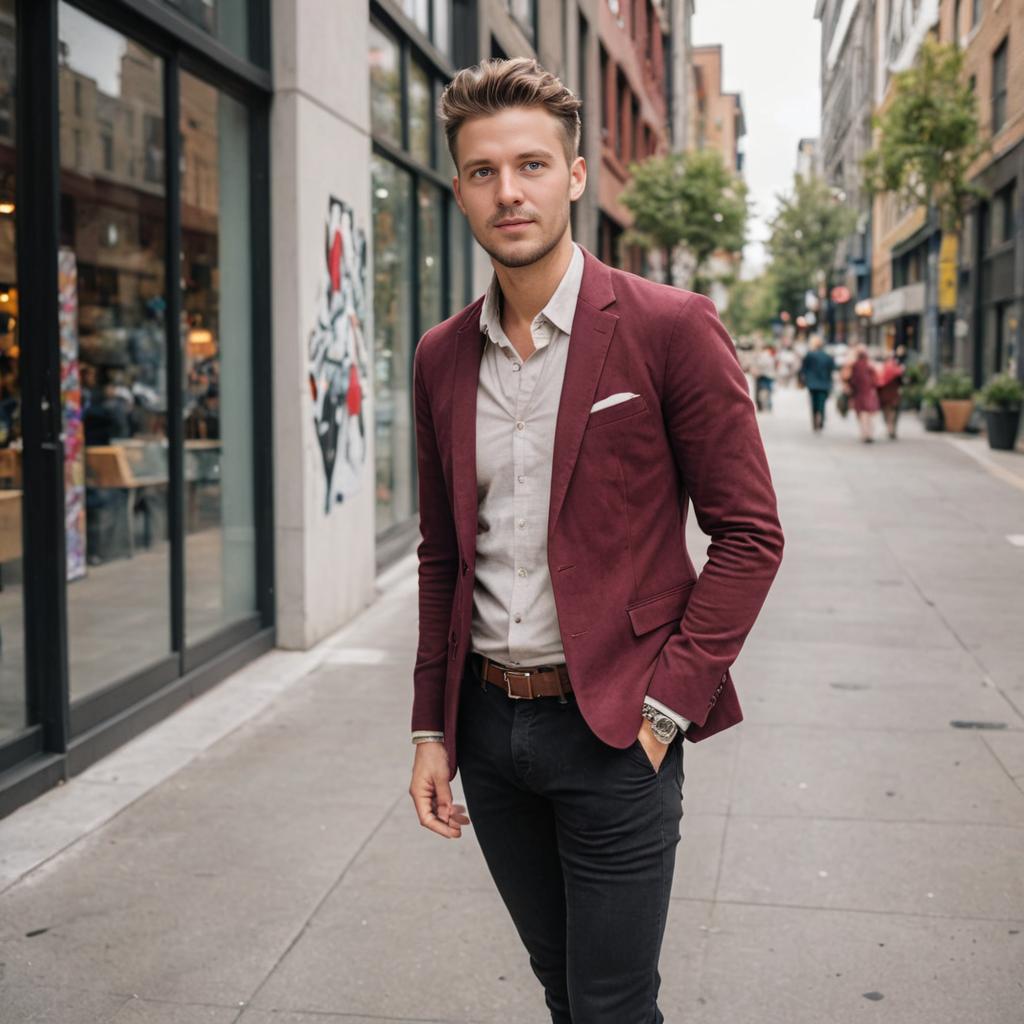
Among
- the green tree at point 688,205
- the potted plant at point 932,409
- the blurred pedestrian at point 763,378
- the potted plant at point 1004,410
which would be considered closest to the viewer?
the potted plant at point 1004,410

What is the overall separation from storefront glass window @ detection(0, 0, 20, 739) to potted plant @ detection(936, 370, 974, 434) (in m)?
22.1

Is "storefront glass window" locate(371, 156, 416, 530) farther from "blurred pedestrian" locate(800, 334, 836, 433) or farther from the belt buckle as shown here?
"blurred pedestrian" locate(800, 334, 836, 433)

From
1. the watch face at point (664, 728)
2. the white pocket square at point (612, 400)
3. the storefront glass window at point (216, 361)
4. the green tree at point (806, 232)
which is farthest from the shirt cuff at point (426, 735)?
the green tree at point (806, 232)

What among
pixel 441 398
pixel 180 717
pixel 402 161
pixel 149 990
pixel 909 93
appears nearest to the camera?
pixel 441 398

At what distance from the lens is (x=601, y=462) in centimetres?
229

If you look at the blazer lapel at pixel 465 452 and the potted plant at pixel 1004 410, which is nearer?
Answer: the blazer lapel at pixel 465 452

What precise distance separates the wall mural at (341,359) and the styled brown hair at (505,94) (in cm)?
562

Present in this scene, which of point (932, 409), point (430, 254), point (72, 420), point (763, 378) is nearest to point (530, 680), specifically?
point (72, 420)

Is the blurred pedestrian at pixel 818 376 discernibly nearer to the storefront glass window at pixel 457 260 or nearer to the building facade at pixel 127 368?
the storefront glass window at pixel 457 260

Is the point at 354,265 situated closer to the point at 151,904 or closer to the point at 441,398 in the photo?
the point at 151,904

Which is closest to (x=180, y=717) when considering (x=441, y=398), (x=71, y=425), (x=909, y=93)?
(x=71, y=425)

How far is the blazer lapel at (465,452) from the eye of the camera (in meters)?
2.41

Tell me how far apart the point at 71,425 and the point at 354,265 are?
9.00 feet

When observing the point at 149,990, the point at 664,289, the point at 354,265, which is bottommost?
the point at 149,990
